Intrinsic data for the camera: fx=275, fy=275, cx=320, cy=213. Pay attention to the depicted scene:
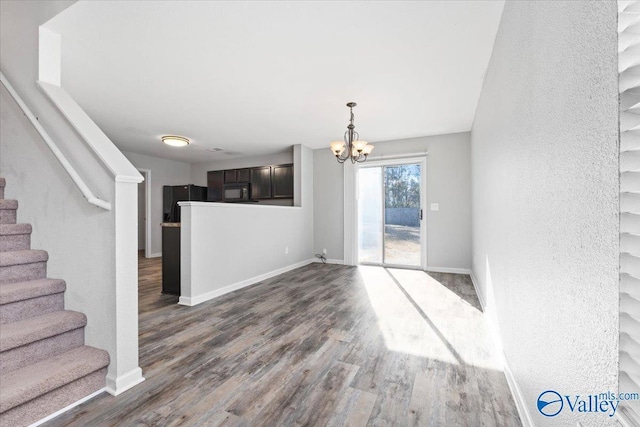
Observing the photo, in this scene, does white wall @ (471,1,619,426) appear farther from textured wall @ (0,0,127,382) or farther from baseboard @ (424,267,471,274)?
baseboard @ (424,267,471,274)

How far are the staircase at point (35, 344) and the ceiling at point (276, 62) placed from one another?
163 centimetres

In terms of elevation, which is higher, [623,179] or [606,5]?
[606,5]

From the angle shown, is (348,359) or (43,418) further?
(348,359)

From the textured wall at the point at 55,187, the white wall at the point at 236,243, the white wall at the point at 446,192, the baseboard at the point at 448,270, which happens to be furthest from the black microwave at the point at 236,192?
the textured wall at the point at 55,187

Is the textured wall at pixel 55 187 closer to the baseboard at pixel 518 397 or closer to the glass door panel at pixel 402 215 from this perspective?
the baseboard at pixel 518 397

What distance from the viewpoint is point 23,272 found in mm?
1812

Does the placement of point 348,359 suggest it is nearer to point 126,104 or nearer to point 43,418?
point 43,418

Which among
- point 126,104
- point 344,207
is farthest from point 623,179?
point 344,207

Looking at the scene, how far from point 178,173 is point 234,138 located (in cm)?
297

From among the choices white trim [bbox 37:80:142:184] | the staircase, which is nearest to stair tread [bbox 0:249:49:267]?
the staircase

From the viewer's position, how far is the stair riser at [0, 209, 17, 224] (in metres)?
2.04

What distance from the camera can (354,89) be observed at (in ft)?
9.73

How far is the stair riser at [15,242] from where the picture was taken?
6.17 ft

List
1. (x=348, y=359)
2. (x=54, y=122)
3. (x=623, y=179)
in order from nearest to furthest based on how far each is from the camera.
→ (x=623, y=179), (x=54, y=122), (x=348, y=359)
